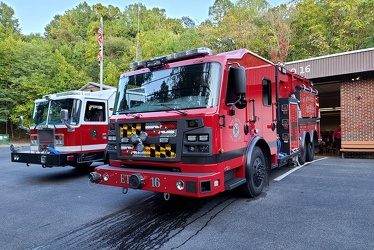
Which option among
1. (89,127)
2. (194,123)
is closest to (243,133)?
(194,123)

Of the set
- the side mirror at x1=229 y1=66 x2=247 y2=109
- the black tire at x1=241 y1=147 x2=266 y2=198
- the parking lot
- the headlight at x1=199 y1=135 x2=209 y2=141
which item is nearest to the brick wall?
the parking lot

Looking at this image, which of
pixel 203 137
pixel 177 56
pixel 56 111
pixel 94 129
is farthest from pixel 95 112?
pixel 203 137

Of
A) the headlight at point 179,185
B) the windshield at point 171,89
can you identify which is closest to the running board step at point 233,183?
the headlight at point 179,185

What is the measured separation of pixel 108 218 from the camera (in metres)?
4.43

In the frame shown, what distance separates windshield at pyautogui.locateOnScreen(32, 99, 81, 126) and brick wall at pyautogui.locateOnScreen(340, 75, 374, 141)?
11086 millimetres

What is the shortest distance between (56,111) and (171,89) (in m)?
4.75

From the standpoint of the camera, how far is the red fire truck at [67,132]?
7137 millimetres

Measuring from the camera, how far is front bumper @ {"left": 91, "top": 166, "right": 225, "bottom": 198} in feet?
11.9

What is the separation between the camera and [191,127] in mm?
3852

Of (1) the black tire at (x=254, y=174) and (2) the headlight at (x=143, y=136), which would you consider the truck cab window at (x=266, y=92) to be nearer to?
(1) the black tire at (x=254, y=174)

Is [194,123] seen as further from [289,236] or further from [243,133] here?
[289,236]

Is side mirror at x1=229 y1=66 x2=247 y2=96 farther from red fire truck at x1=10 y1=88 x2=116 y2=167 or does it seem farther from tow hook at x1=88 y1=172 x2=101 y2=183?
red fire truck at x1=10 y1=88 x2=116 y2=167

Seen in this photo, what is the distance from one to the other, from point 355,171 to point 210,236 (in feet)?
20.7

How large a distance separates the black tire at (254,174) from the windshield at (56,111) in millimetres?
5054
